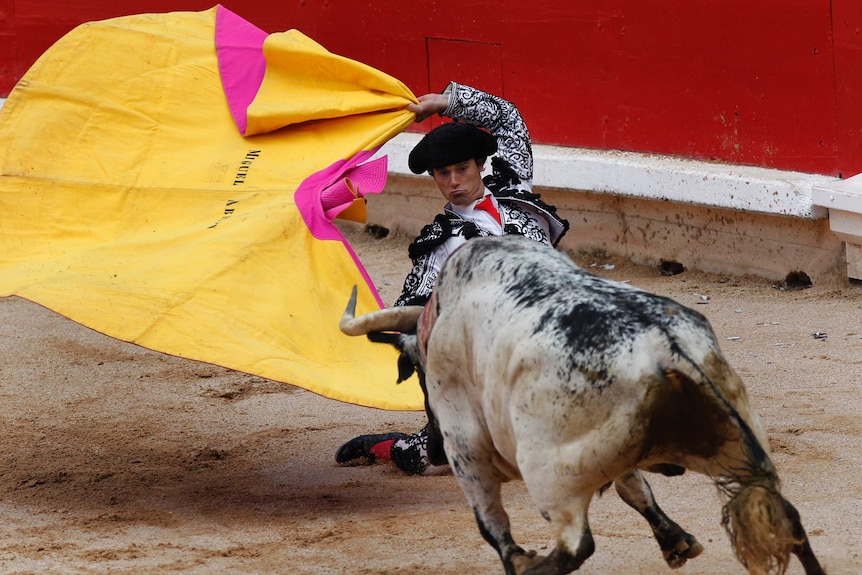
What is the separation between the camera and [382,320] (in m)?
3.41

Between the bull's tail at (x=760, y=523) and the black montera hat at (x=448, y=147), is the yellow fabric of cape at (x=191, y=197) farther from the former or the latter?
the bull's tail at (x=760, y=523)

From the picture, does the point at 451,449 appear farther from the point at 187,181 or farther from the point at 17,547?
the point at 187,181

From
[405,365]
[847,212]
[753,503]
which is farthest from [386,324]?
[847,212]

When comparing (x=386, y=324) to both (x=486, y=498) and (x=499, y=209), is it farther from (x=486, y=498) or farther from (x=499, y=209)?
(x=499, y=209)

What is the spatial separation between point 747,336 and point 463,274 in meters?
2.82

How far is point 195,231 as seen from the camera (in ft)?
13.7

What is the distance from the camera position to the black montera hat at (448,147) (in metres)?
3.84

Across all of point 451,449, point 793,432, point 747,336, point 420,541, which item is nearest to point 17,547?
point 420,541

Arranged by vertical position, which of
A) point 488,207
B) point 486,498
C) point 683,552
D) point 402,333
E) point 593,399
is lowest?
point 683,552

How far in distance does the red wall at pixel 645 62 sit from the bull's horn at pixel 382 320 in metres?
3.10

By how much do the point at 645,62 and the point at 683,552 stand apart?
12.7 ft

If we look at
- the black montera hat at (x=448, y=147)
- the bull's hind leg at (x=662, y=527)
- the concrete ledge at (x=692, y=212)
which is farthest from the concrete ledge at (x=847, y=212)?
the bull's hind leg at (x=662, y=527)

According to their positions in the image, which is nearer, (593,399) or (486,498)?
(593,399)

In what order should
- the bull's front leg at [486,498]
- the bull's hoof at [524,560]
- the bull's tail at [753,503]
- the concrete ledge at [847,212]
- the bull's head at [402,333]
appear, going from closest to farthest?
the bull's tail at [753,503]
the bull's hoof at [524,560]
the bull's front leg at [486,498]
the bull's head at [402,333]
the concrete ledge at [847,212]
